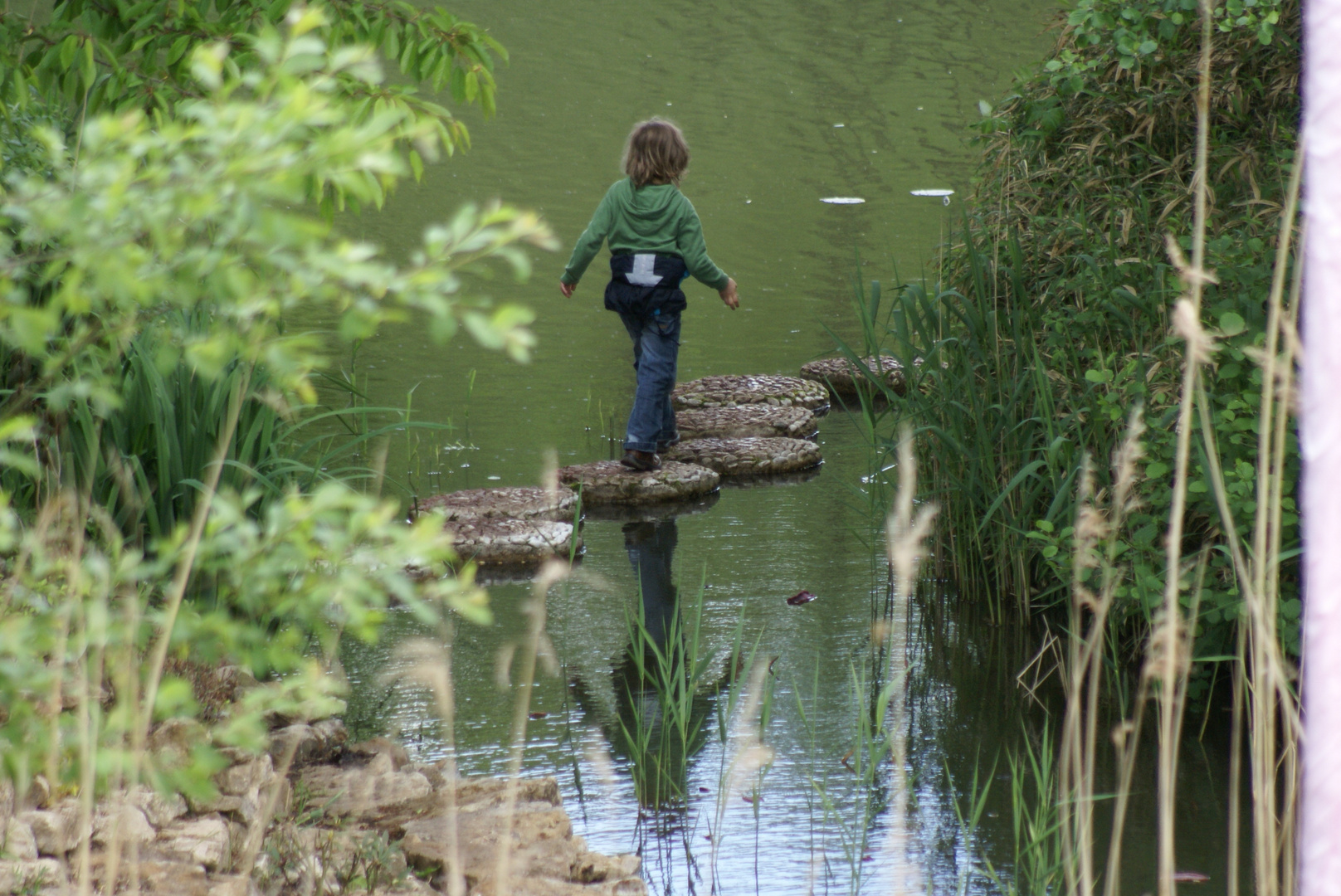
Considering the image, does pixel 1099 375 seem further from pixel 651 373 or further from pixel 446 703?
pixel 651 373

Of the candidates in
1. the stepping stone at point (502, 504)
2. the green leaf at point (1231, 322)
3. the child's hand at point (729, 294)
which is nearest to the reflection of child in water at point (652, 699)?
the stepping stone at point (502, 504)

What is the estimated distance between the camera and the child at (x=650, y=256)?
17.7ft

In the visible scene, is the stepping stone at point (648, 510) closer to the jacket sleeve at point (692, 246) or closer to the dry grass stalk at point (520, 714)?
the dry grass stalk at point (520, 714)

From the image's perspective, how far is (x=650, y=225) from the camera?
5.40 meters

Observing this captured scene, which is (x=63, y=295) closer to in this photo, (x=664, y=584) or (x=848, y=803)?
(x=848, y=803)

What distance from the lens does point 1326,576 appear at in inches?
51.8

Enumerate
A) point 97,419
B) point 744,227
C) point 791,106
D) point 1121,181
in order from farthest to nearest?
point 791,106 → point 744,227 → point 1121,181 → point 97,419

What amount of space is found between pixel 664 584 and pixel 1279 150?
93.5 inches

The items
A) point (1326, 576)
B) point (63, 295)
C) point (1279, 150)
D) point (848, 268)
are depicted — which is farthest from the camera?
point (848, 268)

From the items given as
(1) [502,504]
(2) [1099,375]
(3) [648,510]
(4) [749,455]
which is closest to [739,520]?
(3) [648,510]

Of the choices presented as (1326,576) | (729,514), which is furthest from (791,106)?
(1326,576)

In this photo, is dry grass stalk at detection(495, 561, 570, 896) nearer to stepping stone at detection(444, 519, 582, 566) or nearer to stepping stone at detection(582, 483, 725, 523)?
stepping stone at detection(444, 519, 582, 566)

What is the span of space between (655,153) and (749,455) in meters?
1.42

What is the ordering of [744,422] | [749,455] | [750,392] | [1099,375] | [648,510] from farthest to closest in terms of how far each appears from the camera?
[750,392], [744,422], [749,455], [648,510], [1099,375]
